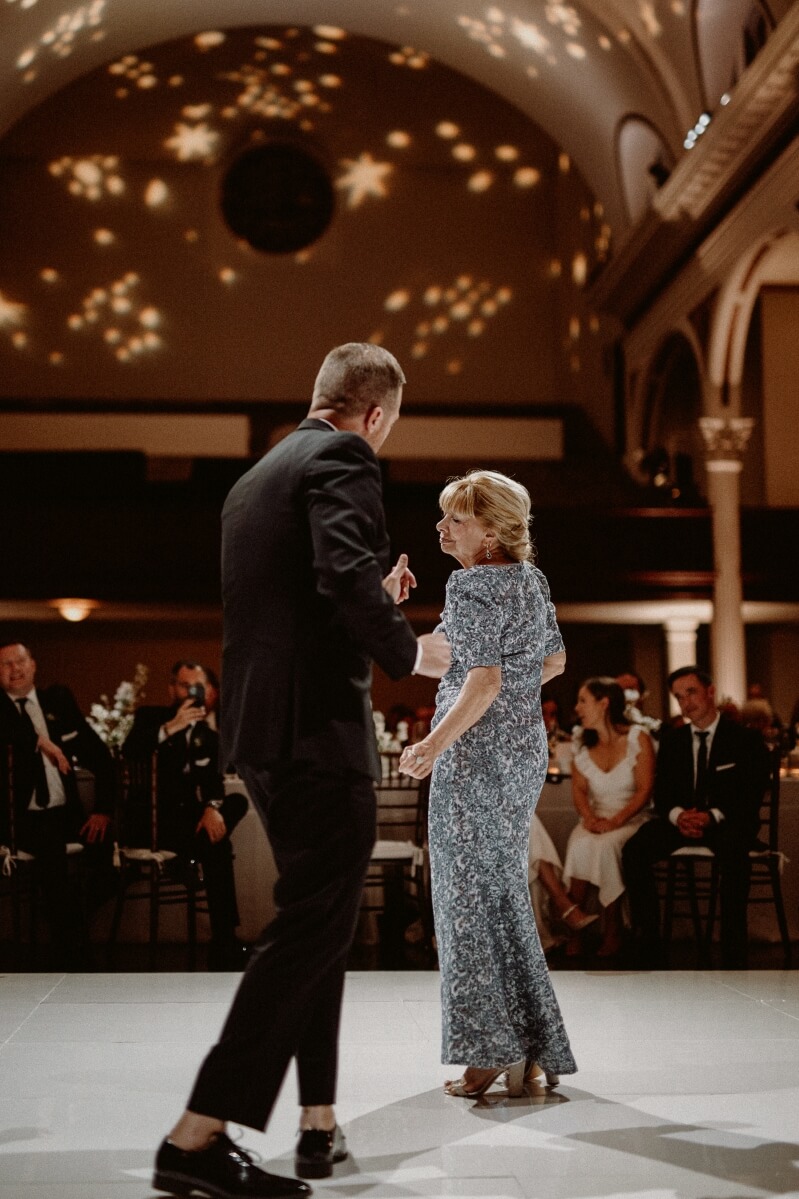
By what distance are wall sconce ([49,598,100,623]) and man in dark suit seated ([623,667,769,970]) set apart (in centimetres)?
978

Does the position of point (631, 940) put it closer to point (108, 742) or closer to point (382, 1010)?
point (382, 1010)

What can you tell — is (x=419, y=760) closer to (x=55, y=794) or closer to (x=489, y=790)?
(x=489, y=790)

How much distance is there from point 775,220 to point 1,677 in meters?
8.94

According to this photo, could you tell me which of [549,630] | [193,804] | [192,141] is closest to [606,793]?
[193,804]

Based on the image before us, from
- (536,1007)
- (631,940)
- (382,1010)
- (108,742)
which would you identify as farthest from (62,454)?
(536,1007)

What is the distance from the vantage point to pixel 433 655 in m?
2.60

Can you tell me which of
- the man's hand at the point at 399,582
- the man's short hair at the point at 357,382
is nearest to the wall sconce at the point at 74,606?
the man's hand at the point at 399,582

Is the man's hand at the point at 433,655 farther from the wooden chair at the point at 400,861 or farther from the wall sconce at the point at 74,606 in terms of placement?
the wall sconce at the point at 74,606

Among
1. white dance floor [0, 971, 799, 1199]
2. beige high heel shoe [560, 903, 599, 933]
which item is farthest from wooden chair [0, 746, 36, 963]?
beige high heel shoe [560, 903, 599, 933]

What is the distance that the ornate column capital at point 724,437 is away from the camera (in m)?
15.1

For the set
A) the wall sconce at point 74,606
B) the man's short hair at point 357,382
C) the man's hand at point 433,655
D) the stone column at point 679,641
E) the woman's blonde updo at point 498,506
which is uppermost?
the wall sconce at point 74,606

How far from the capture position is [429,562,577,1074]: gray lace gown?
3.22 metres

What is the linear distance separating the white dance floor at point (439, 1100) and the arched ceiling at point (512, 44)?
10.9 m

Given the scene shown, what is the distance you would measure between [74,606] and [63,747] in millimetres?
8966
